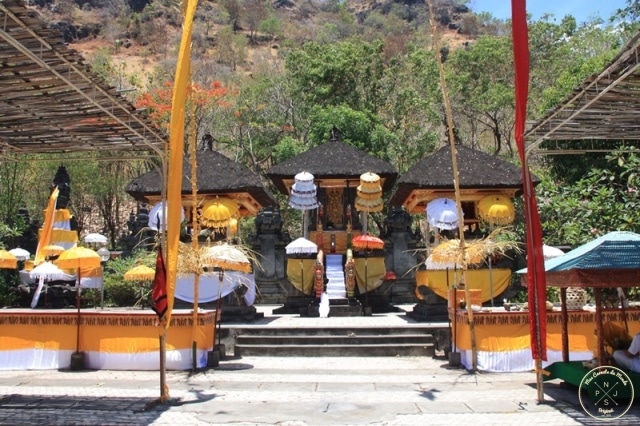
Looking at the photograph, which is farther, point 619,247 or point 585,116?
point 585,116

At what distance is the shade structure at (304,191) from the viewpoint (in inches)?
790

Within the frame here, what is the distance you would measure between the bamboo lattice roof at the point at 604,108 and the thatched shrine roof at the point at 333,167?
437 inches

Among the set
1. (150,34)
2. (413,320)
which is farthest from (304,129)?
(150,34)

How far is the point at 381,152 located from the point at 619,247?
22.8m

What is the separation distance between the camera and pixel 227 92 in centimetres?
3697

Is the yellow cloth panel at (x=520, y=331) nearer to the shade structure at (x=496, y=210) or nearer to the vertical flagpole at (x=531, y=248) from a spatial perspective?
the vertical flagpole at (x=531, y=248)

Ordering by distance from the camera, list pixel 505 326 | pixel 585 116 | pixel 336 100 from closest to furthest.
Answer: pixel 585 116
pixel 505 326
pixel 336 100

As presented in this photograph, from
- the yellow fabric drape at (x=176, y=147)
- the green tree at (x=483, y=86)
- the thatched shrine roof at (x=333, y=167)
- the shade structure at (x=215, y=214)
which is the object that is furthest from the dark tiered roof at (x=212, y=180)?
the green tree at (x=483, y=86)

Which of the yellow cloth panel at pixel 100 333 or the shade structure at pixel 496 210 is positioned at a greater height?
the shade structure at pixel 496 210

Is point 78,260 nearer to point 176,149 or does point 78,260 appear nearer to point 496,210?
point 176,149

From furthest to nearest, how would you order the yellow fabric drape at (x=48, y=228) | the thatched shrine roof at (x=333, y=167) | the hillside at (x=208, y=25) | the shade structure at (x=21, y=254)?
1. the hillside at (x=208, y=25)
2. the shade structure at (x=21, y=254)
3. the thatched shrine roof at (x=333, y=167)
4. the yellow fabric drape at (x=48, y=228)

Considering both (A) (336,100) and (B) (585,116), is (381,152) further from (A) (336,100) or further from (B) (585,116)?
(B) (585,116)

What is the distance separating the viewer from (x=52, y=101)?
27.2ft

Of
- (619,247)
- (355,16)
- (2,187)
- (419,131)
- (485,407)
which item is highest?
(355,16)
